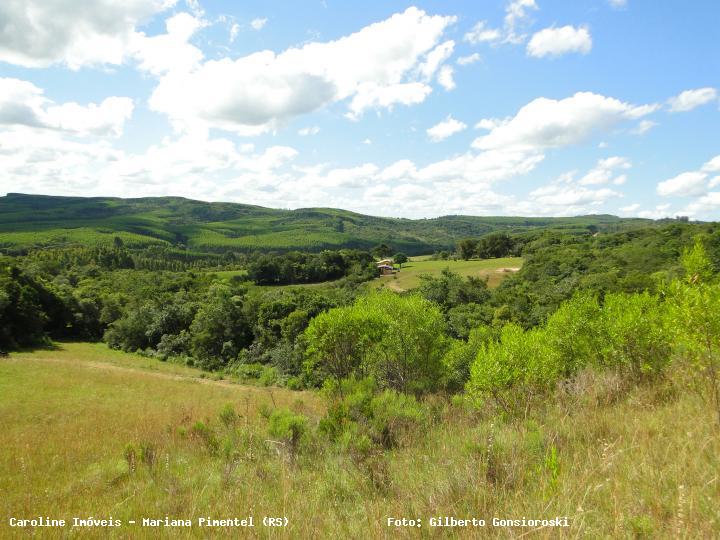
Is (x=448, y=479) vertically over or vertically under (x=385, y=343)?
over

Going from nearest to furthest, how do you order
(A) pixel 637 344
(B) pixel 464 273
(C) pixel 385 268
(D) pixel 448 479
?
(D) pixel 448 479 < (A) pixel 637 344 < (B) pixel 464 273 < (C) pixel 385 268

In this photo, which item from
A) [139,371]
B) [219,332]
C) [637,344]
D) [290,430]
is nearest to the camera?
[290,430]

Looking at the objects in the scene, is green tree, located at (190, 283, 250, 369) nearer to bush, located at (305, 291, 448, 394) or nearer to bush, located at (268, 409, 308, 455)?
bush, located at (305, 291, 448, 394)

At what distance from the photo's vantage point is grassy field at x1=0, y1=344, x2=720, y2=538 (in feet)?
10.4

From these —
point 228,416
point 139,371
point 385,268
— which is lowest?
point 139,371

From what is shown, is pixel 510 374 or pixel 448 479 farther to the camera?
pixel 510 374

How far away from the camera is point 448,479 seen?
4.05m

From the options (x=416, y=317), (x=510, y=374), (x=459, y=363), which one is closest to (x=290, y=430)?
(x=510, y=374)

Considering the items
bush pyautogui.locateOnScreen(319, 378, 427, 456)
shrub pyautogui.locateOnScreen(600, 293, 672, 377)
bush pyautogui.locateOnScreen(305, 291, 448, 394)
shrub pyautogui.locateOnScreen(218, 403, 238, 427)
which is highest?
shrub pyautogui.locateOnScreen(600, 293, 672, 377)

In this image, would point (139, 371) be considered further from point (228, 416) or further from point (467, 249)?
point (467, 249)

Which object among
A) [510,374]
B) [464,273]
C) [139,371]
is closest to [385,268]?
[464,273]

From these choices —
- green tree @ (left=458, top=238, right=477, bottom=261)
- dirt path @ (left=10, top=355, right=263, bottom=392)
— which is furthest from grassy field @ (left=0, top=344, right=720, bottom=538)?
green tree @ (left=458, top=238, right=477, bottom=261)

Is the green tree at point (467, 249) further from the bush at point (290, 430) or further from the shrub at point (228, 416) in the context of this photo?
the bush at point (290, 430)

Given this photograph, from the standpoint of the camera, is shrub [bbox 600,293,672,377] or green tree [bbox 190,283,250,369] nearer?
shrub [bbox 600,293,672,377]
